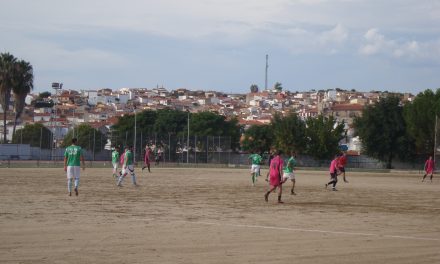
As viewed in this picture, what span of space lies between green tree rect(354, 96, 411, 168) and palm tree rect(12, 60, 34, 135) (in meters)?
40.7

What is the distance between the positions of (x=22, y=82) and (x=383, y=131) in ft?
143

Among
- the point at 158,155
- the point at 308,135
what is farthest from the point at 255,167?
the point at 308,135

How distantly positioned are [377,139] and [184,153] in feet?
77.6

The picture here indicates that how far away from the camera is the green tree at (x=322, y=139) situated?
9819cm

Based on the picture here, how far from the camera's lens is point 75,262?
1093 cm

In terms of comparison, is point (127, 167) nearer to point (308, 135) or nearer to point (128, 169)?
point (128, 169)

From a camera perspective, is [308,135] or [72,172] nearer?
[72,172]

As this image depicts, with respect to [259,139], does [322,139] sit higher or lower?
lower

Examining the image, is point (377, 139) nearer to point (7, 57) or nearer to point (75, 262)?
point (7, 57)

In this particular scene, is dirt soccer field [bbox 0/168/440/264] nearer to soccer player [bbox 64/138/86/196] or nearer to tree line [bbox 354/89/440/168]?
soccer player [bbox 64/138/86/196]

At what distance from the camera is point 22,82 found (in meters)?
88.4

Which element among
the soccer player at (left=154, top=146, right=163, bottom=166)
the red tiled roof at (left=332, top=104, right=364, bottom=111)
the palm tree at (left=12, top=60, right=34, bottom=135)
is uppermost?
the red tiled roof at (left=332, top=104, right=364, bottom=111)

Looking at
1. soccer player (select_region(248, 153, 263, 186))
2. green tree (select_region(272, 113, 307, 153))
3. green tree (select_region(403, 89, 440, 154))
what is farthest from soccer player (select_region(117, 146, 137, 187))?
green tree (select_region(272, 113, 307, 153))

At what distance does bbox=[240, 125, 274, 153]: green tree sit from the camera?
10904cm
